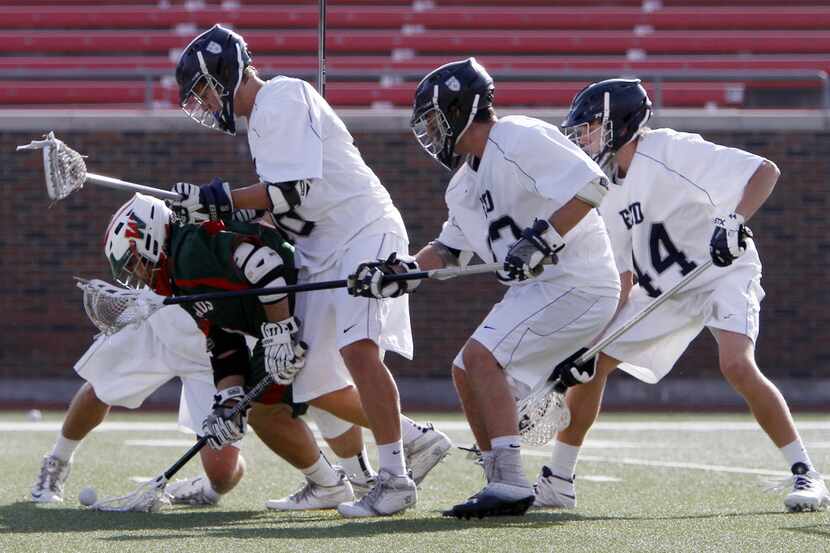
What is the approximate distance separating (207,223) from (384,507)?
1.20 m

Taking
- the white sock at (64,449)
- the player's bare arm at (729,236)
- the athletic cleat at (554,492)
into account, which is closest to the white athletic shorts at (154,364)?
the white sock at (64,449)

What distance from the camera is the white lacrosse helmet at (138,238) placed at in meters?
5.36

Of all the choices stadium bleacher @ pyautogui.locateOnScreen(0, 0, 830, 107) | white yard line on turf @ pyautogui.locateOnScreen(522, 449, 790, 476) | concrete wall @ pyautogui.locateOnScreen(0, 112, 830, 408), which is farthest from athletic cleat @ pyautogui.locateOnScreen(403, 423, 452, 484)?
stadium bleacher @ pyautogui.locateOnScreen(0, 0, 830, 107)

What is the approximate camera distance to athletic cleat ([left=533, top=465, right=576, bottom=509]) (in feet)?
18.5

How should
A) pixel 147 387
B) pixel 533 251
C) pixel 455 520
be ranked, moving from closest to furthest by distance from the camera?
pixel 533 251
pixel 455 520
pixel 147 387

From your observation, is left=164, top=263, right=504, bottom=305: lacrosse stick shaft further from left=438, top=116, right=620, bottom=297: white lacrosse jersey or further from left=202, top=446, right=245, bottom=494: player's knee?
left=202, top=446, right=245, bottom=494: player's knee

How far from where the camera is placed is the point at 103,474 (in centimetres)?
695

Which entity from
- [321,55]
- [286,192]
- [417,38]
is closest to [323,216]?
[286,192]

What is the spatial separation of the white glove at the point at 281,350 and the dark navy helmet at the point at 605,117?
1.32 meters

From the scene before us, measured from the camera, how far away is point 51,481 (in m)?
5.95

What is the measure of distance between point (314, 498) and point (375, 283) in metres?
1.10

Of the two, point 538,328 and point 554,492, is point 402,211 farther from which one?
point 538,328

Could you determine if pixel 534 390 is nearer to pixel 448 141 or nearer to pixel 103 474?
pixel 448 141

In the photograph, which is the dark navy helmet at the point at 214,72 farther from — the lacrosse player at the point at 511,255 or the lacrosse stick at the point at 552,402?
the lacrosse stick at the point at 552,402
